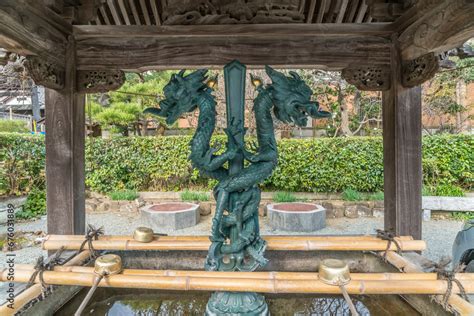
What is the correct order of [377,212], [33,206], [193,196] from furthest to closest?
[193,196]
[33,206]
[377,212]

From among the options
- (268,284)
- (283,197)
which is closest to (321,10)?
(268,284)

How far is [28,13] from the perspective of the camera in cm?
195

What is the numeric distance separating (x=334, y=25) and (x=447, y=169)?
22.9 feet

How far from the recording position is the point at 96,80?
2.73 m

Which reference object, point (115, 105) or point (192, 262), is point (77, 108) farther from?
point (115, 105)

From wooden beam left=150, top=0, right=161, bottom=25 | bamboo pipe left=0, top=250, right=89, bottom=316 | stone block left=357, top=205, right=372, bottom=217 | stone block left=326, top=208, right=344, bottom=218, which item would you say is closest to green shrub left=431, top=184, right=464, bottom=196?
stone block left=357, top=205, right=372, bottom=217

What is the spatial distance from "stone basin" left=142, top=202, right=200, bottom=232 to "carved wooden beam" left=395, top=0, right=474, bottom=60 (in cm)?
506

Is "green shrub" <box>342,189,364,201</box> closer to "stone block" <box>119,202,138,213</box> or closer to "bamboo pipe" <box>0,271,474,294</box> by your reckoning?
"stone block" <box>119,202,138,213</box>

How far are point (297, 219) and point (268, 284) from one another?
4.76 meters

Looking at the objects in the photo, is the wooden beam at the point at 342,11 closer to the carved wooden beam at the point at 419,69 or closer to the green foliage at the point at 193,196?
the carved wooden beam at the point at 419,69

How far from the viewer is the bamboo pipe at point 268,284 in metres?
1.40

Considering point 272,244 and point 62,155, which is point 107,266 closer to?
point 272,244

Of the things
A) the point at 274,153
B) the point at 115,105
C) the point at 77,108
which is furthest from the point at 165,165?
the point at 274,153

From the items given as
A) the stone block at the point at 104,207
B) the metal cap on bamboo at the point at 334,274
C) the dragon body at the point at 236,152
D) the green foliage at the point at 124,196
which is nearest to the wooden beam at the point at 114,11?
the dragon body at the point at 236,152
